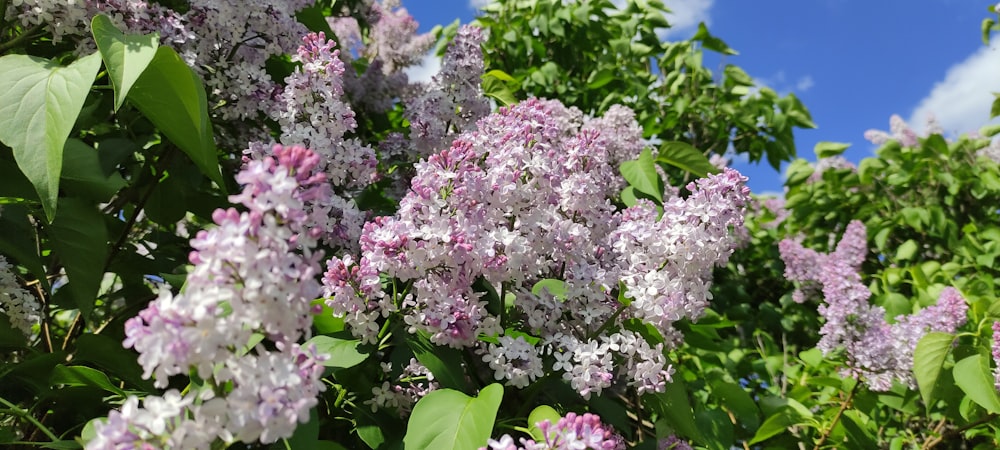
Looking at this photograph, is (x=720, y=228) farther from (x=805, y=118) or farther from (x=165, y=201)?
(x=805, y=118)

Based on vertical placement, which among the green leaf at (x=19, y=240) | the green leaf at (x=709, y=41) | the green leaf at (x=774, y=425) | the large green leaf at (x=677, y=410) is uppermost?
the green leaf at (x=709, y=41)

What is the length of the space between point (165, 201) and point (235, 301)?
1.28 m

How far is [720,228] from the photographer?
4.08 ft

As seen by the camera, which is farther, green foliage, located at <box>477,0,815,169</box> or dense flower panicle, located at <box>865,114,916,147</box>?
dense flower panicle, located at <box>865,114,916,147</box>

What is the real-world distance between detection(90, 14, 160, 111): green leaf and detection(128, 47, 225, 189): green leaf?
28 mm

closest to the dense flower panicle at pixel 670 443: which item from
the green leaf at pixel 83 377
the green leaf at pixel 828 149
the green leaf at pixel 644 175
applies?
the green leaf at pixel 644 175

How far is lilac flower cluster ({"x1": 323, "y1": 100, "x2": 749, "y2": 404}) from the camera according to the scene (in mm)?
1097

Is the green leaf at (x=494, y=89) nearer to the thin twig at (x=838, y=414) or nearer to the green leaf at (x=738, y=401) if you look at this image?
the green leaf at (x=738, y=401)

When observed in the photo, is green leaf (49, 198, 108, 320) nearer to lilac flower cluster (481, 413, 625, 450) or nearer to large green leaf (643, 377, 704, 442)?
lilac flower cluster (481, 413, 625, 450)

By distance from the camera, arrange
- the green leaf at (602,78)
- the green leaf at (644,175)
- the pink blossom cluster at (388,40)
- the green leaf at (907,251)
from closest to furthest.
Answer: the green leaf at (644,175)
the green leaf at (602,78)
the green leaf at (907,251)
the pink blossom cluster at (388,40)

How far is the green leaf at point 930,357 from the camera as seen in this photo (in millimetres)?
1731

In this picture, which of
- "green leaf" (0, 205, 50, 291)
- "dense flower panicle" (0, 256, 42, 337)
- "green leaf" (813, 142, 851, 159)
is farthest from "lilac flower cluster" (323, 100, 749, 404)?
"green leaf" (813, 142, 851, 159)

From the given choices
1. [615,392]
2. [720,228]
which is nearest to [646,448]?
[615,392]

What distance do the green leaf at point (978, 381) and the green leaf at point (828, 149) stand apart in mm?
2512
